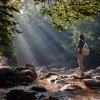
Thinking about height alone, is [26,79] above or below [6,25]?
below

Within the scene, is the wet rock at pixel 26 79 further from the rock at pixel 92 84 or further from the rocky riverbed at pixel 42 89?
the rock at pixel 92 84

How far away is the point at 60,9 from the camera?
686 centimetres

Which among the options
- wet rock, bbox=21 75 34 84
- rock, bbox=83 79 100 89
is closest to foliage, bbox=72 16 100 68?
wet rock, bbox=21 75 34 84

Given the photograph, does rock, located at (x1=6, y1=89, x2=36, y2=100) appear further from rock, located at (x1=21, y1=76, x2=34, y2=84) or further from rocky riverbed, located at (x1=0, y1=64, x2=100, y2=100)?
rock, located at (x1=21, y1=76, x2=34, y2=84)

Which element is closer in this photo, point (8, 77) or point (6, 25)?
point (6, 25)

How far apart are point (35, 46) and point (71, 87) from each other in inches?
1089

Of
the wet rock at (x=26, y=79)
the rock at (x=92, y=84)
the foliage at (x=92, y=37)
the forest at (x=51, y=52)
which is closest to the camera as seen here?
the forest at (x=51, y=52)

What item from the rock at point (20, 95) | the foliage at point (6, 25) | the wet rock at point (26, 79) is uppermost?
the foliage at point (6, 25)

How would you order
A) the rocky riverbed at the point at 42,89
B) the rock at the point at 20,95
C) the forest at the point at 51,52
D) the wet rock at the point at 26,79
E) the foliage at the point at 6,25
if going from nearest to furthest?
the forest at the point at 51,52
the foliage at the point at 6,25
the rock at the point at 20,95
the rocky riverbed at the point at 42,89
the wet rock at the point at 26,79

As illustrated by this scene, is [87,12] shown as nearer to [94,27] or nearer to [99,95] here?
[99,95]

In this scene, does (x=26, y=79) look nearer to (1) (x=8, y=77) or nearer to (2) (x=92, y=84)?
(1) (x=8, y=77)

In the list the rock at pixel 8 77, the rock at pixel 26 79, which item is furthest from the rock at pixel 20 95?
the rock at pixel 26 79

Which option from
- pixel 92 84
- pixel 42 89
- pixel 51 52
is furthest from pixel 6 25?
pixel 51 52

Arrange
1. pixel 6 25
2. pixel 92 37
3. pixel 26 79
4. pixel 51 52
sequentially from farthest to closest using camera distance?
pixel 51 52, pixel 92 37, pixel 26 79, pixel 6 25
